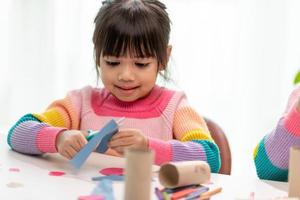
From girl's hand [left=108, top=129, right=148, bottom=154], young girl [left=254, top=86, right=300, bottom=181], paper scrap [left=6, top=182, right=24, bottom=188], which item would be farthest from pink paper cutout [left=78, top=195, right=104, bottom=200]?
young girl [left=254, top=86, right=300, bottom=181]

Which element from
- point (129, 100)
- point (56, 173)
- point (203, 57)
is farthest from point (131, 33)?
point (203, 57)

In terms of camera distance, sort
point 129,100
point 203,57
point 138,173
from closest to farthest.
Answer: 1. point 138,173
2. point 129,100
3. point 203,57

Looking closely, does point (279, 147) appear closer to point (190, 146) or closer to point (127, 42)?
point (190, 146)

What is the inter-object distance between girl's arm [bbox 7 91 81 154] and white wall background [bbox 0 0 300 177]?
880 millimetres

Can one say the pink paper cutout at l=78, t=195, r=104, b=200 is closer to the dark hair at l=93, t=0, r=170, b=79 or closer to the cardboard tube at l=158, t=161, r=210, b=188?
the cardboard tube at l=158, t=161, r=210, b=188

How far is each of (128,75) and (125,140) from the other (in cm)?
24

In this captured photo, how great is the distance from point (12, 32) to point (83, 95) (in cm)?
110

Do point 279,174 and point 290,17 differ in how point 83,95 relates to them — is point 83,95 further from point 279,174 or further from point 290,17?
point 290,17

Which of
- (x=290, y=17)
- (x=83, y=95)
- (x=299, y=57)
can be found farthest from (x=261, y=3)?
(x=83, y=95)

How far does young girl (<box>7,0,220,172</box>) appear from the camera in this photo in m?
1.21

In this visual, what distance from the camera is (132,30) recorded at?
1286mm

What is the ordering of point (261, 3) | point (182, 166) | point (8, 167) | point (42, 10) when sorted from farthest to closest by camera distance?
point (42, 10), point (261, 3), point (8, 167), point (182, 166)

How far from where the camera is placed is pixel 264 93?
2229mm

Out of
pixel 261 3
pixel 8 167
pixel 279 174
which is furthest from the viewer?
pixel 261 3
